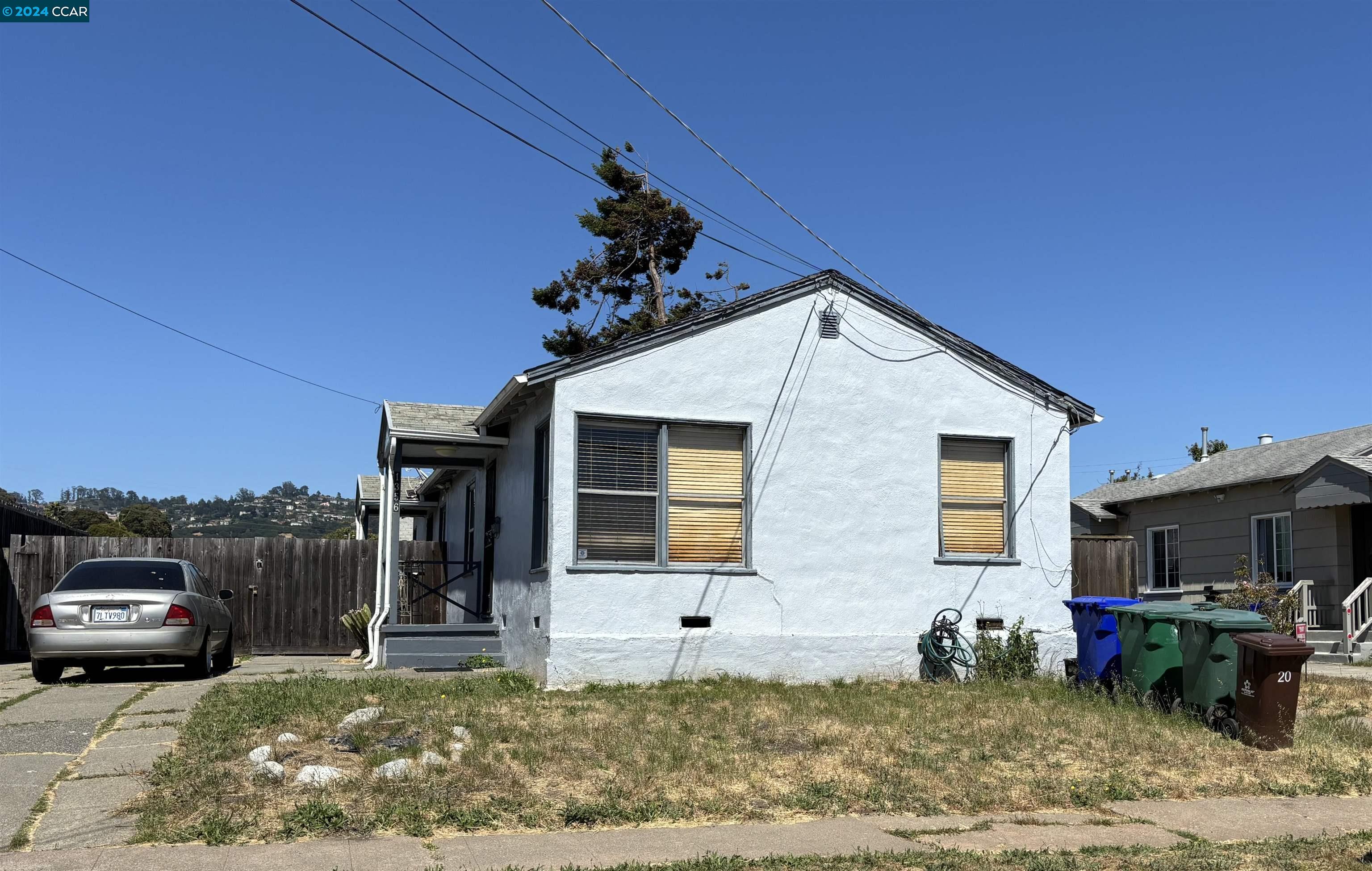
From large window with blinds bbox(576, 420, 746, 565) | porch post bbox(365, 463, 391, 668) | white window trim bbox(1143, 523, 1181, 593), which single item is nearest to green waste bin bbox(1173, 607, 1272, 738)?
large window with blinds bbox(576, 420, 746, 565)

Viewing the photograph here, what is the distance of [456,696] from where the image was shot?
11117 mm

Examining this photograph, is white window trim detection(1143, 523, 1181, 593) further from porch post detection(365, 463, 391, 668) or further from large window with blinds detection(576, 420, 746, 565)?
porch post detection(365, 463, 391, 668)

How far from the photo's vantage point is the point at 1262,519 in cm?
2258

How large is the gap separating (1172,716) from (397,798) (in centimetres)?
685

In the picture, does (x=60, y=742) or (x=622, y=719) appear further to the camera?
(x=622, y=719)

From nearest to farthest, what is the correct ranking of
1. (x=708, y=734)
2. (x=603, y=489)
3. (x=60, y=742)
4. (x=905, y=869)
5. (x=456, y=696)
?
(x=905, y=869) < (x=60, y=742) < (x=708, y=734) < (x=456, y=696) < (x=603, y=489)

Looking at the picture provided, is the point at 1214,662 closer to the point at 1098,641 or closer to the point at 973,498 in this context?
the point at 1098,641

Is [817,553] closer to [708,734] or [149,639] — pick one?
[708,734]

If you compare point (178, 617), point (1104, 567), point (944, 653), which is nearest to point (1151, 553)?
point (1104, 567)

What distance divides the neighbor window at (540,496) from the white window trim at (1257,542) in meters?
14.8

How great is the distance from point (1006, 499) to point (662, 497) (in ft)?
14.4

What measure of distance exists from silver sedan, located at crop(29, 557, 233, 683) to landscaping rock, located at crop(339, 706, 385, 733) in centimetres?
454

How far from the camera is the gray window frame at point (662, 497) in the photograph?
12.5 meters

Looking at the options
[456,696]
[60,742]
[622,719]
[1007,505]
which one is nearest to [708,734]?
[622,719]
